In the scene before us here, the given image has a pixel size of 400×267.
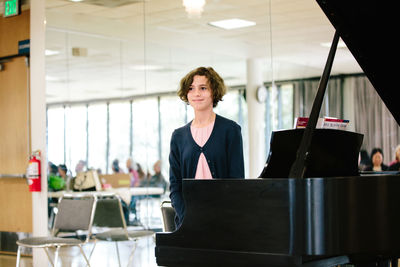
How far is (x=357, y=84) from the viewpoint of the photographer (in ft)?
16.5

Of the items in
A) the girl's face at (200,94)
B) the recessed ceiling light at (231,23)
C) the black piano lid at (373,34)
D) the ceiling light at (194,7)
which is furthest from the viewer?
the ceiling light at (194,7)

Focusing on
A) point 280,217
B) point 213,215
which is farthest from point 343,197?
point 213,215

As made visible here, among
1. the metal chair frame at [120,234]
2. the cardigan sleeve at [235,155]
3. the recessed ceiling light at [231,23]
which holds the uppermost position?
the recessed ceiling light at [231,23]

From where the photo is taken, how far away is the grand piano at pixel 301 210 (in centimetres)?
267

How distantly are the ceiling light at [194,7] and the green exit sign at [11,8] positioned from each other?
6.67ft

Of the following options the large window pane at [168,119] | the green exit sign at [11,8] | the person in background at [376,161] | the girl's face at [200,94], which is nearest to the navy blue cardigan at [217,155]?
the girl's face at [200,94]

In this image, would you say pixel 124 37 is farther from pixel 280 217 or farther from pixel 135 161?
pixel 280 217

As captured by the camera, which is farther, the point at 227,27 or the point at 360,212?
the point at 227,27

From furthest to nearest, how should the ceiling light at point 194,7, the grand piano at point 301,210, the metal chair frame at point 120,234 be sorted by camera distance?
the ceiling light at point 194,7
the metal chair frame at point 120,234
the grand piano at point 301,210

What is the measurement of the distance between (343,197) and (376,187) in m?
0.22

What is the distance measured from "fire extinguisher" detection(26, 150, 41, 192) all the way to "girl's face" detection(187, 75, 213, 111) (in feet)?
10.8

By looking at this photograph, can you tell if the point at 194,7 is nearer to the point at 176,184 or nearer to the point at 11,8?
the point at 11,8

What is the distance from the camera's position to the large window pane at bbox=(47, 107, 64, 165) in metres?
6.46

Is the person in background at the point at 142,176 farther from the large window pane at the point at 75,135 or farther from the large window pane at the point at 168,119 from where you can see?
the large window pane at the point at 75,135
